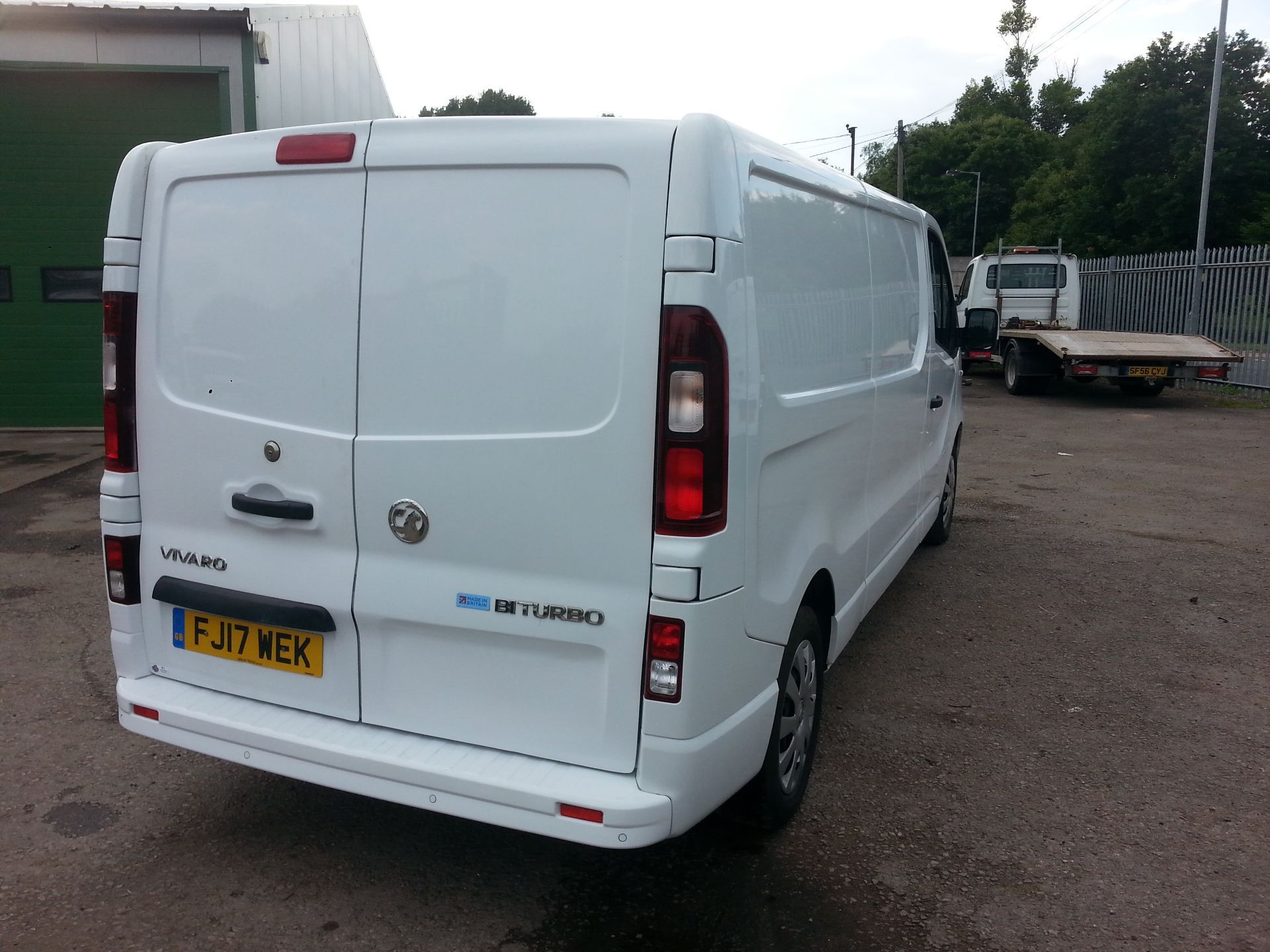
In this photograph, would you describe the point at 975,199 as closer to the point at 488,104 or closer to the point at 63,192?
the point at 488,104

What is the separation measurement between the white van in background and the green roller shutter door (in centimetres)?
985

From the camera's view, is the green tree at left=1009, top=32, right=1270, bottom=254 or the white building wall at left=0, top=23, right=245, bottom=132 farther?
the green tree at left=1009, top=32, right=1270, bottom=254

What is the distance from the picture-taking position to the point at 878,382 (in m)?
4.14

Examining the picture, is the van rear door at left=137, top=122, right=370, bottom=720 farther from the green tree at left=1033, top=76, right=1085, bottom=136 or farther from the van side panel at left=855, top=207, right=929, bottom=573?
the green tree at left=1033, top=76, right=1085, bottom=136

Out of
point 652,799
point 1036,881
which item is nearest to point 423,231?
point 652,799

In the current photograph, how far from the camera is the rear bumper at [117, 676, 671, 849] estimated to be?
2.60 m

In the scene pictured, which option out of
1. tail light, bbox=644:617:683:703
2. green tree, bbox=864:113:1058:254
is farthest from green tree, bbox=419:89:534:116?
tail light, bbox=644:617:683:703

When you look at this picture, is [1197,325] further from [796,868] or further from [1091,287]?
[796,868]

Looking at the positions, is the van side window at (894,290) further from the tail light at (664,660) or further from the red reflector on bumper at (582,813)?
the red reflector on bumper at (582,813)

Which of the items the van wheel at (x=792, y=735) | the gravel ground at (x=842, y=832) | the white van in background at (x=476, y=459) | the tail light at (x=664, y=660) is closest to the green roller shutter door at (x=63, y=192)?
the gravel ground at (x=842, y=832)

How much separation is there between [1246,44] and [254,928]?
4349 cm

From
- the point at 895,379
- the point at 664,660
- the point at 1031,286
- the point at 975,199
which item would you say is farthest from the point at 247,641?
the point at 975,199

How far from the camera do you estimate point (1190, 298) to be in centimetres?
1892

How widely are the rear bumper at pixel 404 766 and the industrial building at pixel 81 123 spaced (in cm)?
964
